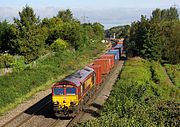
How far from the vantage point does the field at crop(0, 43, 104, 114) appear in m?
33.7

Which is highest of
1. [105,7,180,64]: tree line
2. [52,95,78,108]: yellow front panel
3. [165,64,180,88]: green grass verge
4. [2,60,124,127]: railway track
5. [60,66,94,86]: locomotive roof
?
[60,66,94,86]: locomotive roof

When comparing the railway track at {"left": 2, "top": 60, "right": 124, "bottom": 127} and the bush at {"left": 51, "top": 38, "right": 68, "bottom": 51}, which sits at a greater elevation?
the railway track at {"left": 2, "top": 60, "right": 124, "bottom": 127}

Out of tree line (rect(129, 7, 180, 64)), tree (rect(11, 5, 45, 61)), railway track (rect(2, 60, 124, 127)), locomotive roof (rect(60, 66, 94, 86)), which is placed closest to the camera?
railway track (rect(2, 60, 124, 127))

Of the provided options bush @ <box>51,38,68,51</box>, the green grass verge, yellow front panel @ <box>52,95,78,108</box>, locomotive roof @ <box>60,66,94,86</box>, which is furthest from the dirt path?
bush @ <box>51,38,68,51</box>

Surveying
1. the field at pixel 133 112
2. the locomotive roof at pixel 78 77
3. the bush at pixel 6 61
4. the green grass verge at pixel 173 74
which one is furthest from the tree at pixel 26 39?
the field at pixel 133 112

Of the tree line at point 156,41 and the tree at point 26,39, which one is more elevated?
the tree at point 26,39

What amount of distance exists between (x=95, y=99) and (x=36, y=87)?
910cm

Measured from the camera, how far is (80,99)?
2672 centimetres

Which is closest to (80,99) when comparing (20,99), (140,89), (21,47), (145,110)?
(140,89)

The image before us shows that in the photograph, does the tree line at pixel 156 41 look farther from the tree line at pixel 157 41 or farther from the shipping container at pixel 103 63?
the shipping container at pixel 103 63

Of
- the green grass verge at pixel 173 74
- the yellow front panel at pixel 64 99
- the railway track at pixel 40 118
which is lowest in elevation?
the green grass verge at pixel 173 74

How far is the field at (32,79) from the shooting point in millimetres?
33656

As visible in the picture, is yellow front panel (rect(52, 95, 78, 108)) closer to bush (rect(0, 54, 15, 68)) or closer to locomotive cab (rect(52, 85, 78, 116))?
locomotive cab (rect(52, 85, 78, 116))

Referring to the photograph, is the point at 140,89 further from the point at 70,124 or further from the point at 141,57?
the point at 141,57
